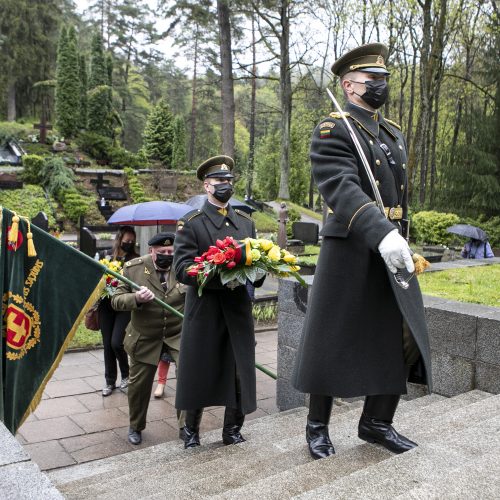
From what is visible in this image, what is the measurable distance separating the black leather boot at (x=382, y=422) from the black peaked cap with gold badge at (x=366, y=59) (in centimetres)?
160

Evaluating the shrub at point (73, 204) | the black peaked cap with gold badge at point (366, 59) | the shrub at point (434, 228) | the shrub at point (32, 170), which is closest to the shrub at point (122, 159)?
the shrub at point (32, 170)

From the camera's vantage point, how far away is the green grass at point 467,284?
5.62 metres

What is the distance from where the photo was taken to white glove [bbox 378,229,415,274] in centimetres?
256

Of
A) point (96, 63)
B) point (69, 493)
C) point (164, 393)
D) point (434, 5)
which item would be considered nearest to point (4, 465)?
point (69, 493)

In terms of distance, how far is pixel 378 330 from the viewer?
9.68ft

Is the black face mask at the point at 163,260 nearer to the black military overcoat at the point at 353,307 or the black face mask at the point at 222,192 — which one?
the black face mask at the point at 222,192

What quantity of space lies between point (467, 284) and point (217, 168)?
11.7ft

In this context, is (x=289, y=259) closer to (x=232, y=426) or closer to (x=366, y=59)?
(x=232, y=426)

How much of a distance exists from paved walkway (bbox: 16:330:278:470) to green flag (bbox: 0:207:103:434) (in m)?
0.87

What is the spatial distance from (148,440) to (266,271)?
7.21 ft

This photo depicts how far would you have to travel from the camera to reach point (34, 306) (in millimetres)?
4281

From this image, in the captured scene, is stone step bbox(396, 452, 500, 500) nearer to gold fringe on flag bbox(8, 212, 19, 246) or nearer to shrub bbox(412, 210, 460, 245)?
gold fringe on flag bbox(8, 212, 19, 246)

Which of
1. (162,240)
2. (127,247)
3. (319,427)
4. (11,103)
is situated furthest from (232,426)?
(11,103)

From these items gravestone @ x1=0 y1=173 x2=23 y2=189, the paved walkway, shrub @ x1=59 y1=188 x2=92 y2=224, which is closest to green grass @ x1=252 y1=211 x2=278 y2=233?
shrub @ x1=59 y1=188 x2=92 y2=224
